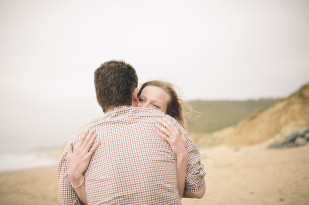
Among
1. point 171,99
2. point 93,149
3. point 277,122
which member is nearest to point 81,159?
point 93,149

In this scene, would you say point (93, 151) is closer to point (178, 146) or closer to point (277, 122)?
point (178, 146)

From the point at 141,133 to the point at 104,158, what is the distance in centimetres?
36

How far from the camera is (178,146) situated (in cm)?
190

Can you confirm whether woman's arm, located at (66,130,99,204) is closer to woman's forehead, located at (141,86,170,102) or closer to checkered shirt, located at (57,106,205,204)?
checkered shirt, located at (57,106,205,204)

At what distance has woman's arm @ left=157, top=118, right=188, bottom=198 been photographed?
188cm

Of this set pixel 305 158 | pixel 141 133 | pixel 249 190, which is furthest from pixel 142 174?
pixel 305 158

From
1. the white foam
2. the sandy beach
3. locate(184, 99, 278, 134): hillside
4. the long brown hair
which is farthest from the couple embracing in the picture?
locate(184, 99, 278, 134): hillside

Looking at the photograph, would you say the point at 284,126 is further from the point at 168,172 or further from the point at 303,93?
the point at 168,172

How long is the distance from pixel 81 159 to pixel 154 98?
1654 mm

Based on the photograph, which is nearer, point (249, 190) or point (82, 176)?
point (82, 176)

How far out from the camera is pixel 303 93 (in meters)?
18.0

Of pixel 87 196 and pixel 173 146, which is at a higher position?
pixel 173 146

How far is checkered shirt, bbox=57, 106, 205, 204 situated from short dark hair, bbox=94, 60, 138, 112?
0.32 feet

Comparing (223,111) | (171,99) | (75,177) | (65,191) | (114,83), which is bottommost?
(223,111)
